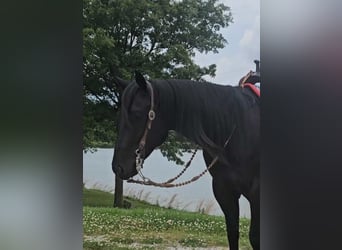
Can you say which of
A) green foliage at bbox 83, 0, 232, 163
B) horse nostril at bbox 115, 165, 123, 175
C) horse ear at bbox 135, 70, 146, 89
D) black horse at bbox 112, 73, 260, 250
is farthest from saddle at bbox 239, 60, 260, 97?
horse nostril at bbox 115, 165, 123, 175

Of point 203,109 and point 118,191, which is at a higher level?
point 203,109

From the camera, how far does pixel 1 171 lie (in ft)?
11.0

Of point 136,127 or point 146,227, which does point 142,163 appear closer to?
point 136,127

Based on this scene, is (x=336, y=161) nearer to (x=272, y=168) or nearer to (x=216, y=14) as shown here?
(x=272, y=168)

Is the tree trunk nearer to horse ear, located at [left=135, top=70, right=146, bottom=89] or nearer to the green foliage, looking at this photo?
the green foliage

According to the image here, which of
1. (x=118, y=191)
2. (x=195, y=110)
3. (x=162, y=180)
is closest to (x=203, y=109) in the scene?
(x=195, y=110)

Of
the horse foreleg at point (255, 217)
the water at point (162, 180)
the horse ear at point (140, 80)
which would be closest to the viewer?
the horse foreleg at point (255, 217)

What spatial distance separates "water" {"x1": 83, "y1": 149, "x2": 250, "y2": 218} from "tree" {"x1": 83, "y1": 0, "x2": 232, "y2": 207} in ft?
0.25

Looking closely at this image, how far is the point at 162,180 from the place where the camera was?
9.75 feet

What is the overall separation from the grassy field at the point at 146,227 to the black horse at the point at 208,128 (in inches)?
4.8

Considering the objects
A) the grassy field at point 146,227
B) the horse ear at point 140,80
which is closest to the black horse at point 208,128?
the horse ear at point 140,80

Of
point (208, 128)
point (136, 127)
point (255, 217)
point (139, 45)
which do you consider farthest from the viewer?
point (139, 45)

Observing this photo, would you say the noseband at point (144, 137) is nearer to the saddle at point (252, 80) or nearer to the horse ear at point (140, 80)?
the horse ear at point (140, 80)

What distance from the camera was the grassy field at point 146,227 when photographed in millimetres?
2875
